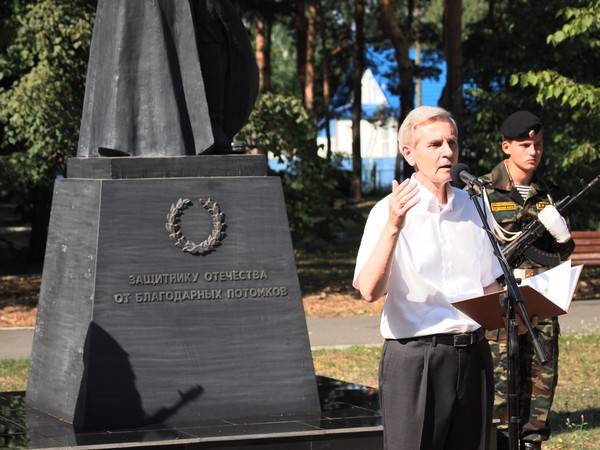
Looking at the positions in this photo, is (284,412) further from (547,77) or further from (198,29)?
(547,77)

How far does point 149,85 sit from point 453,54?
13036 mm

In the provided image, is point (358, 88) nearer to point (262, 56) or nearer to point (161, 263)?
point (262, 56)

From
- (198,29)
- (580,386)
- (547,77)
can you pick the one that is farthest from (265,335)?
(547,77)

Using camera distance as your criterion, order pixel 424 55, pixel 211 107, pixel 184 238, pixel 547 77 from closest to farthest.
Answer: pixel 184 238 → pixel 211 107 → pixel 547 77 → pixel 424 55

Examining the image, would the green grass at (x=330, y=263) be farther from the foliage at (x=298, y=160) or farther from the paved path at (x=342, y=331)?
the paved path at (x=342, y=331)

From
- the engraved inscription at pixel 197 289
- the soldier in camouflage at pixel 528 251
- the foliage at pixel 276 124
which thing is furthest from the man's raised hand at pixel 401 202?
the foliage at pixel 276 124

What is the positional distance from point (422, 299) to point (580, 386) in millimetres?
5959

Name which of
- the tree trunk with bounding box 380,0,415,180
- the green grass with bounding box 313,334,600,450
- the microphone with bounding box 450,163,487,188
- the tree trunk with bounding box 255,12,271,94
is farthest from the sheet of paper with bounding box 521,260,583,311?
the tree trunk with bounding box 380,0,415,180

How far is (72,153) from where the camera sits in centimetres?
1564

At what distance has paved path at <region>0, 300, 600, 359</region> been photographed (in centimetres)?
1262

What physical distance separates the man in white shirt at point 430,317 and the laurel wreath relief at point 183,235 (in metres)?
2.49

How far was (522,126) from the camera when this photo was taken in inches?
284

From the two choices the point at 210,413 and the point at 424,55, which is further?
the point at 424,55

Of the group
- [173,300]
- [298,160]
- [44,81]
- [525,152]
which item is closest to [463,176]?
[525,152]
